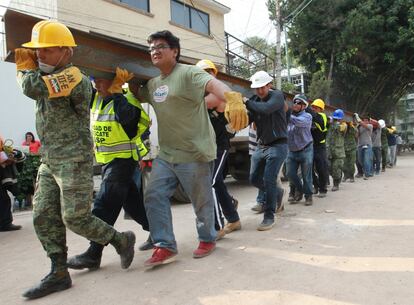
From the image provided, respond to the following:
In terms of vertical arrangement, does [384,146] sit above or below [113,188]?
above

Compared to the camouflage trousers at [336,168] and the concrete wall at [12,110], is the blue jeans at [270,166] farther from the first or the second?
the concrete wall at [12,110]

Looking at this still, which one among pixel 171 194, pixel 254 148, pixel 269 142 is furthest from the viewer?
pixel 254 148

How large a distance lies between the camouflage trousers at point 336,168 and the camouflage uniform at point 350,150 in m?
1.40

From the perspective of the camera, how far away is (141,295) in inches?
122

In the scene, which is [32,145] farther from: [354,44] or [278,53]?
[354,44]

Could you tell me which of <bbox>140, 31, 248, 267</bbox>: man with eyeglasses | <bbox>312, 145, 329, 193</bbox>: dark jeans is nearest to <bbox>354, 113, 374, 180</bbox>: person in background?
<bbox>312, 145, 329, 193</bbox>: dark jeans

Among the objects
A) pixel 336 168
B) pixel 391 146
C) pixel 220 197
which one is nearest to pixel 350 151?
pixel 336 168

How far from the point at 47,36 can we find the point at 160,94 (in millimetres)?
1045

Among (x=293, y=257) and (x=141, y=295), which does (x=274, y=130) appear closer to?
(x=293, y=257)

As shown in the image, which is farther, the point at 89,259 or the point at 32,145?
the point at 32,145

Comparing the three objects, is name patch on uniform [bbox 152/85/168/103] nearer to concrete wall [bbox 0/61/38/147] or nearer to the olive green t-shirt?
the olive green t-shirt

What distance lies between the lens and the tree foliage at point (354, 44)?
2047 centimetres

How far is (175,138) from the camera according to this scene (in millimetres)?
3773

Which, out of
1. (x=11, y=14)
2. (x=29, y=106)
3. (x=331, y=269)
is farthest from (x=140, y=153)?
(x=29, y=106)
